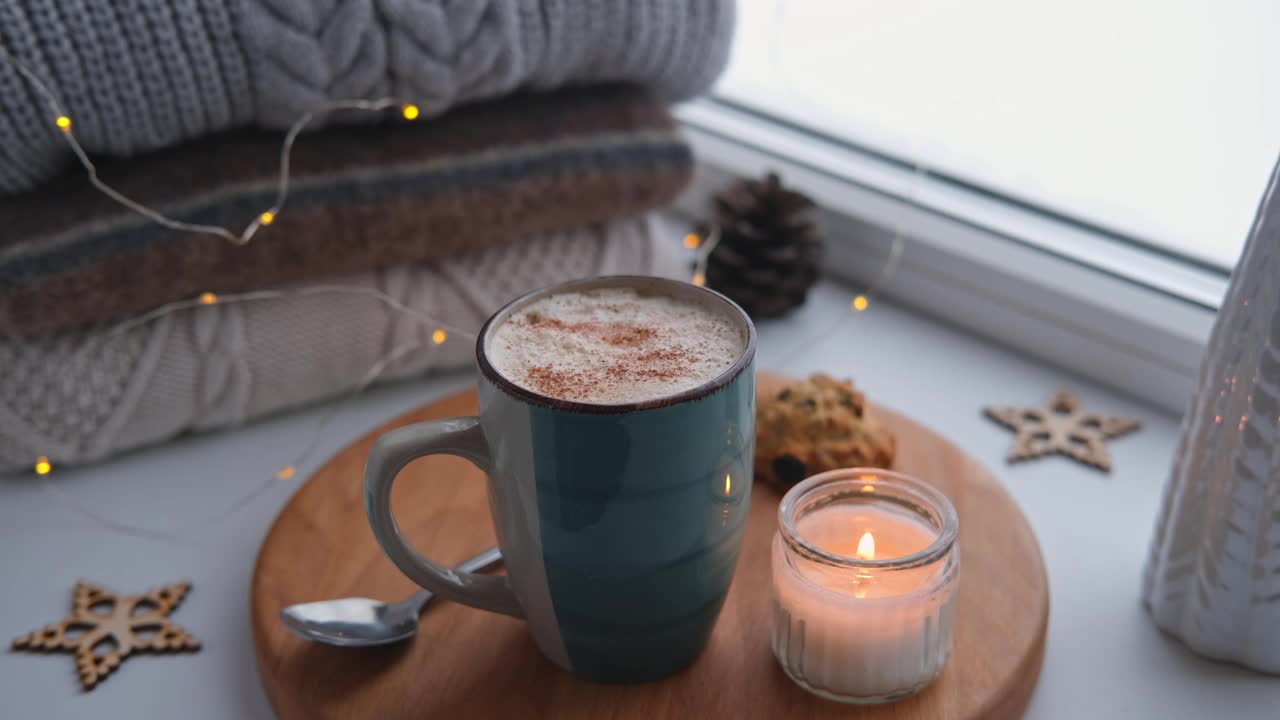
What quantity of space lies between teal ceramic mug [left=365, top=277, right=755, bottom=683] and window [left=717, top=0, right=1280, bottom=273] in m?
0.41

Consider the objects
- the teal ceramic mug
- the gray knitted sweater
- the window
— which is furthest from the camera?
the window

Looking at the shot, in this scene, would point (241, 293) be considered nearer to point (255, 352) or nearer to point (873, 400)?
point (255, 352)

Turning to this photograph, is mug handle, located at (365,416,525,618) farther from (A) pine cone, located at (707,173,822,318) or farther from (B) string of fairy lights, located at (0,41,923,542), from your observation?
(A) pine cone, located at (707,173,822,318)

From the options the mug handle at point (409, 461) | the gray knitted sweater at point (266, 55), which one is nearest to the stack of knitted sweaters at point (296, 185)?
the gray knitted sweater at point (266, 55)

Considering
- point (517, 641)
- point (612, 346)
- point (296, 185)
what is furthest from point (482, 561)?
point (296, 185)

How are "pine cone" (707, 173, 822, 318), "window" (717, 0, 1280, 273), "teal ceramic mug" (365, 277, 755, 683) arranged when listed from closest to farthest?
1. "teal ceramic mug" (365, 277, 755, 683)
2. "window" (717, 0, 1280, 273)
3. "pine cone" (707, 173, 822, 318)

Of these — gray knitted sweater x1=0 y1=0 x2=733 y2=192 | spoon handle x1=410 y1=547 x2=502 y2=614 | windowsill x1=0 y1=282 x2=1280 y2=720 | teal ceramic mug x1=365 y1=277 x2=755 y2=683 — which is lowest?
→ windowsill x1=0 y1=282 x2=1280 y2=720

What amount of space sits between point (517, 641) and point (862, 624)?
17 centimetres

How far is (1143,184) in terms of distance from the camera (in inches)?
30.0

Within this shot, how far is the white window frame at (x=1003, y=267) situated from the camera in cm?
74

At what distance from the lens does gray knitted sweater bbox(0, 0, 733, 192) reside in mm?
569

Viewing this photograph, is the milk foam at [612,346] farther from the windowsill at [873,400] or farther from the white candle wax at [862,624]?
the windowsill at [873,400]

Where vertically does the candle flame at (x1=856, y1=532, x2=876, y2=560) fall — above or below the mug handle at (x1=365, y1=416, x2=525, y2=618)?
below

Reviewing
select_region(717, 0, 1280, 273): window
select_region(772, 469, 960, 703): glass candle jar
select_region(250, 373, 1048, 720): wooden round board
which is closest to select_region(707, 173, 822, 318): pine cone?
select_region(717, 0, 1280, 273): window
